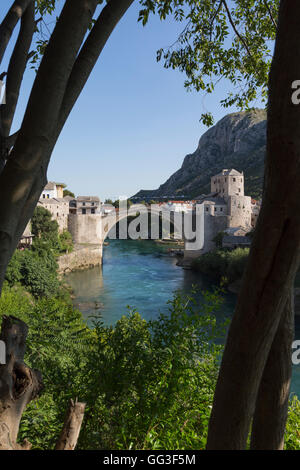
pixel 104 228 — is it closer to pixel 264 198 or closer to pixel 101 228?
pixel 101 228

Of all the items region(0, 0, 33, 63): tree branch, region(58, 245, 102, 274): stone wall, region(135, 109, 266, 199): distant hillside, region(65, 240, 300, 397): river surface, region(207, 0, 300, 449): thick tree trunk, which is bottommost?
region(65, 240, 300, 397): river surface

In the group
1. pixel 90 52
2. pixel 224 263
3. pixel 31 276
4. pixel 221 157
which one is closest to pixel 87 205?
pixel 224 263

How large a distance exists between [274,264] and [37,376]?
942 millimetres

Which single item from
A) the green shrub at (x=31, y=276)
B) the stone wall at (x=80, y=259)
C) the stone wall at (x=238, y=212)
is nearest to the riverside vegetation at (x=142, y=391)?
the green shrub at (x=31, y=276)

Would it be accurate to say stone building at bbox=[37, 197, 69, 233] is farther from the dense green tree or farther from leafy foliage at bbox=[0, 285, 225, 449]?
the dense green tree

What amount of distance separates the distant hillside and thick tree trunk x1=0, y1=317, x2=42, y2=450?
42.9 meters

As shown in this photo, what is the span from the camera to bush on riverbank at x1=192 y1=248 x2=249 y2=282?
55.1 feet

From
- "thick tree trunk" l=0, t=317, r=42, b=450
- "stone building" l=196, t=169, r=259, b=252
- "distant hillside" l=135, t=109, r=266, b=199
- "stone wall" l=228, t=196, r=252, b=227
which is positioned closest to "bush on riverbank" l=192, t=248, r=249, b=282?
"stone building" l=196, t=169, r=259, b=252

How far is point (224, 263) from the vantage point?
18.4 metres

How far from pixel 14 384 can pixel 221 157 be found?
68.1 metres

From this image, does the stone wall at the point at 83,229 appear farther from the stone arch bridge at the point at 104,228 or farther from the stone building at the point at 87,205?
the stone building at the point at 87,205

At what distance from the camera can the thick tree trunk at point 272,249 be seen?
34.5 inches

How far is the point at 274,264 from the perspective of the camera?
2.93 ft
